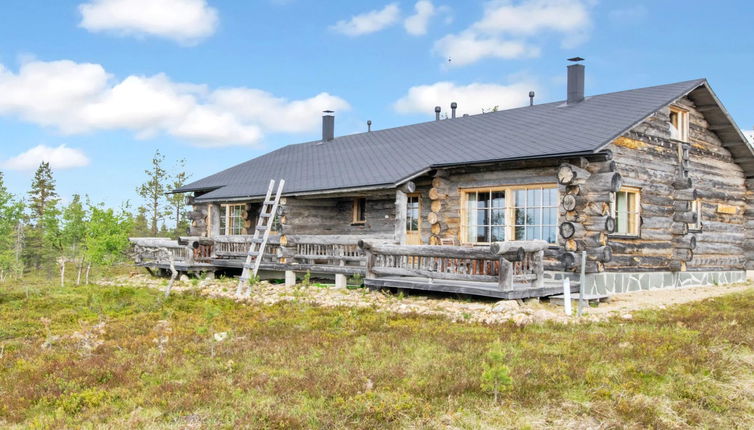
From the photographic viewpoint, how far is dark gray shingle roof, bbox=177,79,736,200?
48.4 feet

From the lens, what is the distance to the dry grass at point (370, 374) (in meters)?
5.55

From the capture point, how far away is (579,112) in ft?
55.8

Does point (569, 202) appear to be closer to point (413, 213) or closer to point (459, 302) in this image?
point (459, 302)

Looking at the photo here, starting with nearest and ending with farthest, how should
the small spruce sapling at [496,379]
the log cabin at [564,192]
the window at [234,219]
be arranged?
the small spruce sapling at [496,379]
the log cabin at [564,192]
the window at [234,219]

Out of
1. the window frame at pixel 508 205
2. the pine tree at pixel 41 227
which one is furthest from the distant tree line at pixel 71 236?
the window frame at pixel 508 205

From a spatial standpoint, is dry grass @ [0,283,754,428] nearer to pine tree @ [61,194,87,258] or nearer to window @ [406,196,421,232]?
window @ [406,196,421,232]

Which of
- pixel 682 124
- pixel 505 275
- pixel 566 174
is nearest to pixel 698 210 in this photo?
pixel 682 124

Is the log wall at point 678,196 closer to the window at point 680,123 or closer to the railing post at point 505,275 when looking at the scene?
the window at point 680,123

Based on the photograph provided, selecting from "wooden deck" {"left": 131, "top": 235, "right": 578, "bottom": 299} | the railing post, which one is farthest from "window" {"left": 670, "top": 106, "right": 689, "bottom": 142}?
the railing post

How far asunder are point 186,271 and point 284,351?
13599 millimetres

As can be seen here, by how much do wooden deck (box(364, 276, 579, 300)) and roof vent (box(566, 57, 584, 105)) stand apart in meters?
7.03

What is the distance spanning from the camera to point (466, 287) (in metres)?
12.5

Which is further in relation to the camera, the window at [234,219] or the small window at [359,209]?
the window at [234,219]

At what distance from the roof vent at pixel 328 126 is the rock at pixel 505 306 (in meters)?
15.8
